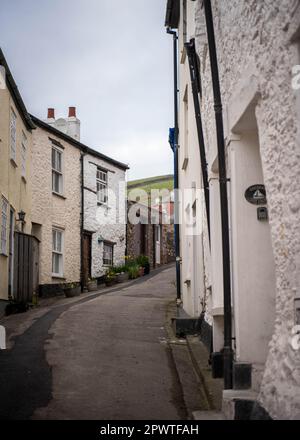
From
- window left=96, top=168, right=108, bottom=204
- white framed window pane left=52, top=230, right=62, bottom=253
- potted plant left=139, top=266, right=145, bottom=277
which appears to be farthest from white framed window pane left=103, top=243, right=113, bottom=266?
white framed window pane left=52, top=230, right=62, bottom=253

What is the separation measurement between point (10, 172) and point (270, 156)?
10609 millimetres

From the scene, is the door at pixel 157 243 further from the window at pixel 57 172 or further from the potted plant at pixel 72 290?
the potted plant at pixel 72 290

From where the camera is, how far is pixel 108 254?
76.1 feet

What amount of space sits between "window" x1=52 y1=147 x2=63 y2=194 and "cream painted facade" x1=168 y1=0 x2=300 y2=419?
11882 mm

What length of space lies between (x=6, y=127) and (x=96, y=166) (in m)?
8.87

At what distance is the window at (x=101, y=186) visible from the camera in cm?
2231

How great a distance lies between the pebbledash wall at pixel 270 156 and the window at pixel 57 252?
13969 mm

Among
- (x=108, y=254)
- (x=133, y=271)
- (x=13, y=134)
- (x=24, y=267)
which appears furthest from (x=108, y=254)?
(x=13, y=134)

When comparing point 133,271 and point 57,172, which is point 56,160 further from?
point 133,271

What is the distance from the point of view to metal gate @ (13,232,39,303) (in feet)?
47.9

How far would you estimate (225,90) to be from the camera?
601 centimetres

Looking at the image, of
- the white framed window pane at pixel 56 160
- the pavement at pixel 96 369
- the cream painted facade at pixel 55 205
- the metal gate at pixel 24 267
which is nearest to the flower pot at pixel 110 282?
the cream painted facade at pixel 55 205

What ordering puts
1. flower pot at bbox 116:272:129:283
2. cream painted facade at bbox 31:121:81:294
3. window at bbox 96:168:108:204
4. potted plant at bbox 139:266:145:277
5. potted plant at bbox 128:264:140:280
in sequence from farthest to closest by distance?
1. potted plant at bbox 139:266:145:277
2. potted plant at bbox 128:264:140:280
3. window at bbox 96:168:108:204
4. flower pot at bbox 116:272:129:283
5. cream painted facade at bbox 31:121:81:294

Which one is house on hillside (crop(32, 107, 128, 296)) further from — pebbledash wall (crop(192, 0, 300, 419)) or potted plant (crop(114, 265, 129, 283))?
pebbledash wall (crop(192, 0, 300, 419))
